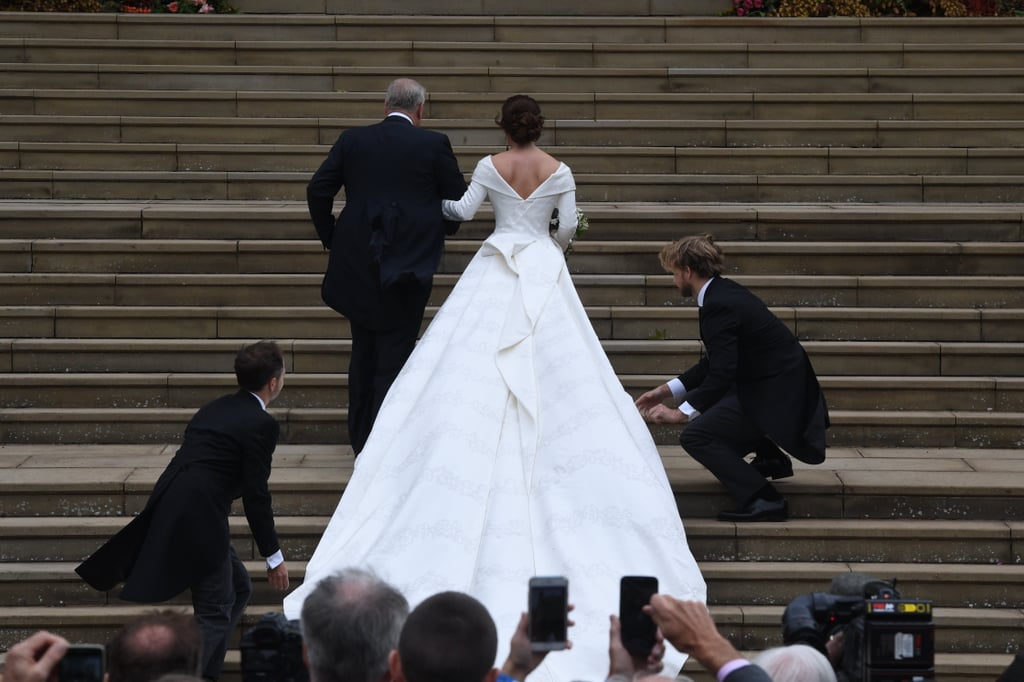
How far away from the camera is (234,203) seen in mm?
11016

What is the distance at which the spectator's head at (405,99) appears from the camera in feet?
26.6

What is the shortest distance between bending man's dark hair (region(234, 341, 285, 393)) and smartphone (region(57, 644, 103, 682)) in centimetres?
316

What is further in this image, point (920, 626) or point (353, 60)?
point (353, 60)

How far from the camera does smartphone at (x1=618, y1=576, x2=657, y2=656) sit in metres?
3.57

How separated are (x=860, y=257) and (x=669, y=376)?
6.20 feet

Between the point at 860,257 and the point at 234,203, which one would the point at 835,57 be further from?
the point at 234,203

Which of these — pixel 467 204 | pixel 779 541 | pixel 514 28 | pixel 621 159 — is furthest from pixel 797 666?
pixel 514 28

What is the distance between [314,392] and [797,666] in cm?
578

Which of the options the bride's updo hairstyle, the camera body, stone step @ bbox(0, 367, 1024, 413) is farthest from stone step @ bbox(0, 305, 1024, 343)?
the camera body

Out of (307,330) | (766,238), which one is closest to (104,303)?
(307,330)

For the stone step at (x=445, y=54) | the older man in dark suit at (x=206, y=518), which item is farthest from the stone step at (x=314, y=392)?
the stone step at (x=445, y=54)

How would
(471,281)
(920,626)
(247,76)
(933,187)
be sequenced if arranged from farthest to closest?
(247,76) < (933,187) < (471,281) < (920,626)

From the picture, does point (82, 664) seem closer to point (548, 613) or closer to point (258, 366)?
point (548, 613)

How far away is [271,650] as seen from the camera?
3711mm
